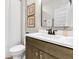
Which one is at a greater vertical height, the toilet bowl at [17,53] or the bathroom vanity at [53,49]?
the bathroom vanity at [53,49]

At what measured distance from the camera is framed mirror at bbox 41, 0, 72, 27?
2.12 meters

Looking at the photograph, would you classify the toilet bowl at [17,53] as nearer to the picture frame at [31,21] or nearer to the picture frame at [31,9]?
the picture frame at [31,21]

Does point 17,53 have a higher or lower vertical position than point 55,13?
lower

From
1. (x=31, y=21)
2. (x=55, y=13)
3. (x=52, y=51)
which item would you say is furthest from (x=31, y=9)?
(x=52, y=51)

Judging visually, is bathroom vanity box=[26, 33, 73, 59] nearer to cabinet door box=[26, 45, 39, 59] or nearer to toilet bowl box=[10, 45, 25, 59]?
cabinet door box=[26, 45, 39, 59]

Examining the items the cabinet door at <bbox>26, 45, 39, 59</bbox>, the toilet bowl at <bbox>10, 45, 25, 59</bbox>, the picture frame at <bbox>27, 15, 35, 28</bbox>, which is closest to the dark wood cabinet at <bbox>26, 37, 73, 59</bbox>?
the cabinet door at <bbox>26, 45, 39, 59</bbox>

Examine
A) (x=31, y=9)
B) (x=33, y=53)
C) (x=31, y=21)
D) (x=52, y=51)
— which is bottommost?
(x=33, y=53)

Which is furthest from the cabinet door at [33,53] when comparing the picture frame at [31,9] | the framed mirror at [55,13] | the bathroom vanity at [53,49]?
the picture frame at [31,9]

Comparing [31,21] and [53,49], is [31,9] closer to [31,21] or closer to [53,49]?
[31,21]

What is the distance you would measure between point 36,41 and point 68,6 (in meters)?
0.82

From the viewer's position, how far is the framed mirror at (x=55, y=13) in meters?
2.12

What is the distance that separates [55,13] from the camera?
2.48 m

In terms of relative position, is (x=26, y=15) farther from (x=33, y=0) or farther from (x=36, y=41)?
(x=36, y=41)

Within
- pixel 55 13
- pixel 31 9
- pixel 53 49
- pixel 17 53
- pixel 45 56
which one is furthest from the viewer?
pixel 31 9
